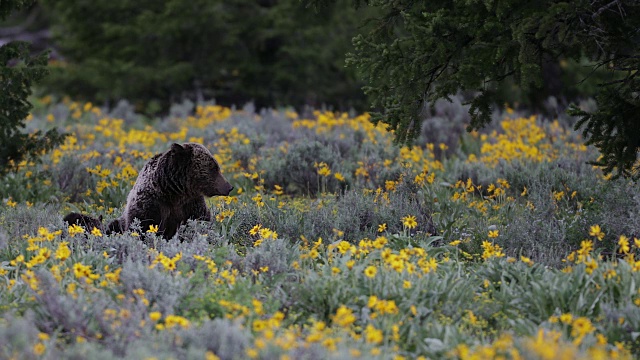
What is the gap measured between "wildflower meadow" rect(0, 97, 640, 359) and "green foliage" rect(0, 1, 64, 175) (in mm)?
554

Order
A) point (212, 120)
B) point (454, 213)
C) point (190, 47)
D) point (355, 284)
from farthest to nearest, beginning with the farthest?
point (190, 47)
point (212, 120)
point (454, 213)
point (355, 284)

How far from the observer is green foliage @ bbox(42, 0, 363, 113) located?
16.3 meters

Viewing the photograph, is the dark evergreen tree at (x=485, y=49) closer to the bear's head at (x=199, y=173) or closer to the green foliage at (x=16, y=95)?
the bear's head at (x=199, y=173)

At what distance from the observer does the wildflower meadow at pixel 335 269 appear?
414 cm

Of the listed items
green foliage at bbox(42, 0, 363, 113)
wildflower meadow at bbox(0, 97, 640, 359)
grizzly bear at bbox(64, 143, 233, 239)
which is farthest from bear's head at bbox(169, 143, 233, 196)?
green foliage at bbox(42, 0, 363, 113)

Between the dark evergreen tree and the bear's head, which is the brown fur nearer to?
the bear's head

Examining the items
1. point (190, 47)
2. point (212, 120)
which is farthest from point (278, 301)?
point (190, 47)

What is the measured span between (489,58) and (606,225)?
5.39ft

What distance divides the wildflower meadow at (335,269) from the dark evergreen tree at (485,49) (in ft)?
2.53

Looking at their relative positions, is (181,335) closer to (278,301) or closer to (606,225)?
(278,301)

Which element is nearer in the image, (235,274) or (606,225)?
(235,274)

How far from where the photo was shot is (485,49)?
20.1 ft

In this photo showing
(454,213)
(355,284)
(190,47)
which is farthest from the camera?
(190,47)

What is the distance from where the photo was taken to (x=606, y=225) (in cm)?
655
